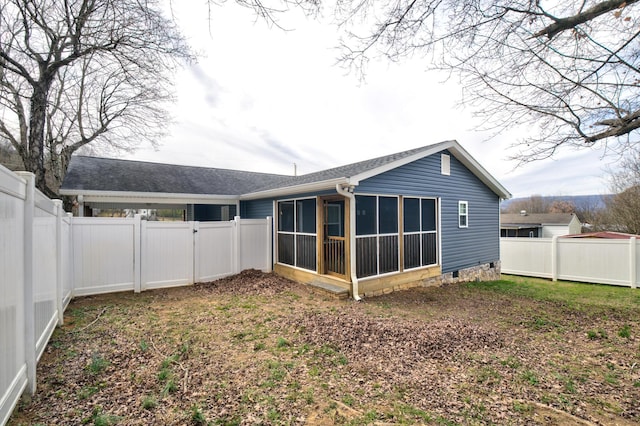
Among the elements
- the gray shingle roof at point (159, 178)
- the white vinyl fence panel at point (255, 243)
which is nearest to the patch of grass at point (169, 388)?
the white vinyl fence panel at point (255, 243)

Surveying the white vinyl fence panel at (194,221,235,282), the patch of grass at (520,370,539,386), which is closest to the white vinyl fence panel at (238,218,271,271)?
the white vinyl fence panel at (194,221,235,282)

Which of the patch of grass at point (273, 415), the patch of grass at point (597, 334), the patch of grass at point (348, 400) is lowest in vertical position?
the patch of grass at point (597, 334)

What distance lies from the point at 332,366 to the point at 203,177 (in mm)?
10844

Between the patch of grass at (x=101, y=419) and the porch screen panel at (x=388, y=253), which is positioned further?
the porch screen panel at (x=388, y=253)

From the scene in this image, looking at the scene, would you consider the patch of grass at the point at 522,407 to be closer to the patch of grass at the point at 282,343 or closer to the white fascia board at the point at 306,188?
the patch of grass at the point at 282,343

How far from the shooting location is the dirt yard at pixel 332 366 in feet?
8.29

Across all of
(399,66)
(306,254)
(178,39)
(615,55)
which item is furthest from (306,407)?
Answer: (178,39)

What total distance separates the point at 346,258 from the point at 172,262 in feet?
14.4

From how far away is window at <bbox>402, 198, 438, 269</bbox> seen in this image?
780cm

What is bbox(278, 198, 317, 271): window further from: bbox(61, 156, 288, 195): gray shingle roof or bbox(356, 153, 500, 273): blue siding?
bbox(61, 156, 288, 195): gray shingle roof

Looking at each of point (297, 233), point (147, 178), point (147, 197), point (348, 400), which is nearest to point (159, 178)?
point (147, 178)

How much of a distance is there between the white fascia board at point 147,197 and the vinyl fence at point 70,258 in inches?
92.3

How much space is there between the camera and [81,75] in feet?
39.2

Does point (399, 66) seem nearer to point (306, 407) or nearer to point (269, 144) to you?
point (306, 407)
